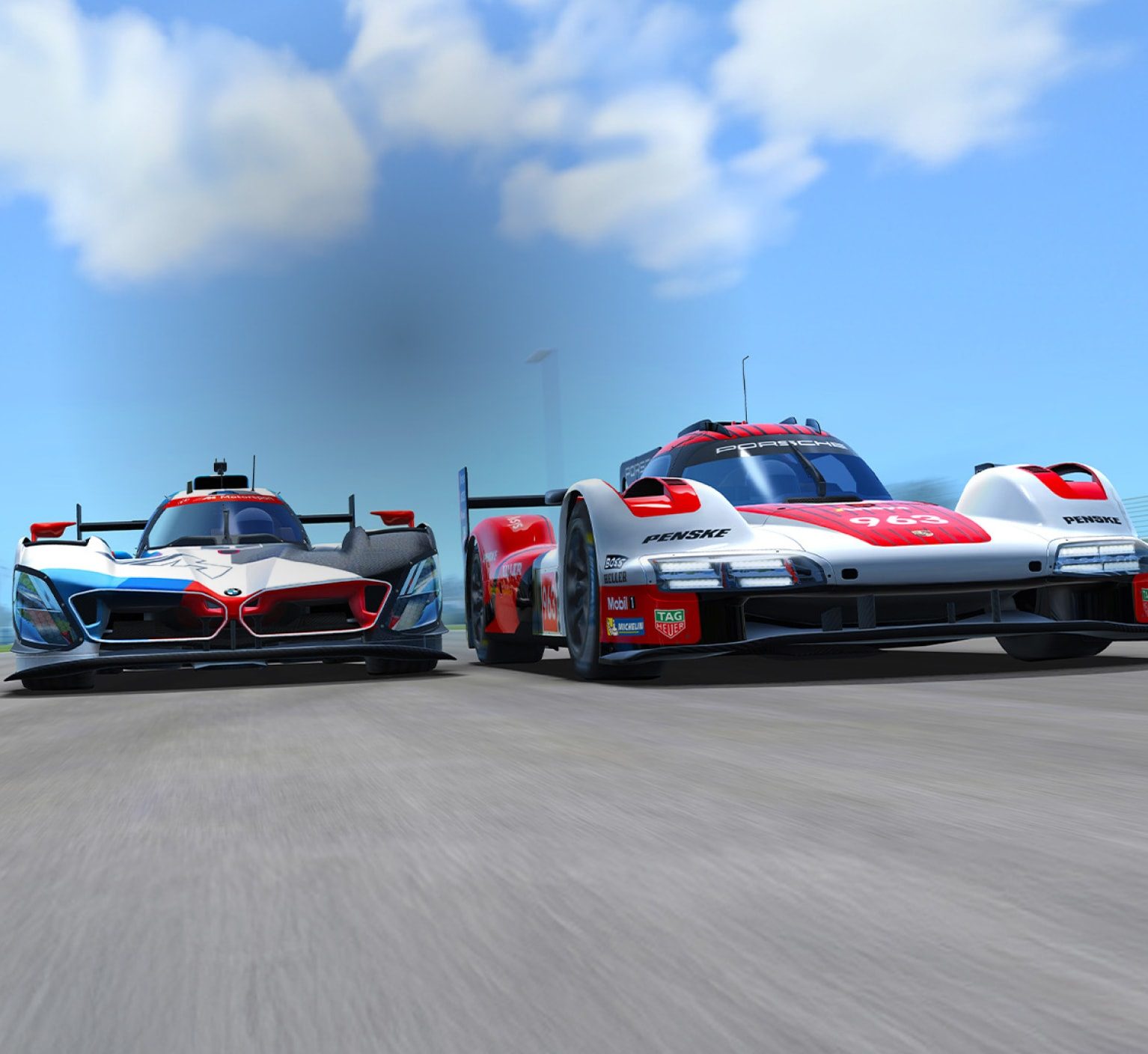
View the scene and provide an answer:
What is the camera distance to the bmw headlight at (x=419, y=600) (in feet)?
26.0

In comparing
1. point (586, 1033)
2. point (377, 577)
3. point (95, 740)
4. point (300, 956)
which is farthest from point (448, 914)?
point (377, 577)

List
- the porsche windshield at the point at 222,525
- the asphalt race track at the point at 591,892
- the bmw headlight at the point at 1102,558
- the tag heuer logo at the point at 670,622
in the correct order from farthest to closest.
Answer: the porsche windshield at the point at 222,525 → the bmw headlight at the point at 1102,558 → the tag heuer logo at the point at 670,622 → the asphalt race track at the point at 591,892

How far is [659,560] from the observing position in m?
6.49

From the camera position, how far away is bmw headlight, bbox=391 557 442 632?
794 cm

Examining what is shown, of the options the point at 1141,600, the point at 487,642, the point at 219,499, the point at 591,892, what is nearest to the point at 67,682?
the point at 219,499

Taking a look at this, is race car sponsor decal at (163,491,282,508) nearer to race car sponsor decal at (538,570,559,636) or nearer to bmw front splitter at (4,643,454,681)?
bmw front splitter at (4,643,454,681)

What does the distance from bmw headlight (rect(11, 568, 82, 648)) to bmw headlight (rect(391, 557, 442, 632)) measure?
183 cm

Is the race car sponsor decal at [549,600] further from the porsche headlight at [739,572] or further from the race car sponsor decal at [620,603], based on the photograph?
the porsche headlight at [739,572]

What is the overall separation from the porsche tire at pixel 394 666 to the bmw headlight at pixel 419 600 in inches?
10.9

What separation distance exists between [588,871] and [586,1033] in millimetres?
801

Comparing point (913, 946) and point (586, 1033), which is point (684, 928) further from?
point (586, 1033)

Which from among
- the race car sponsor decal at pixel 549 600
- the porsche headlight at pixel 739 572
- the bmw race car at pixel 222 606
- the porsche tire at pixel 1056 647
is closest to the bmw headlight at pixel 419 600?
the bmw race car at pixel 222 606

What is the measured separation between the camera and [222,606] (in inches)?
301

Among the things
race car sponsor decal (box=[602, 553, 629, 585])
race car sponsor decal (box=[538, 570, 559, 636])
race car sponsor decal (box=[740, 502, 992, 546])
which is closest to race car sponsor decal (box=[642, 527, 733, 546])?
race car sponsor decal (box=[602, 553, 629, 585])
